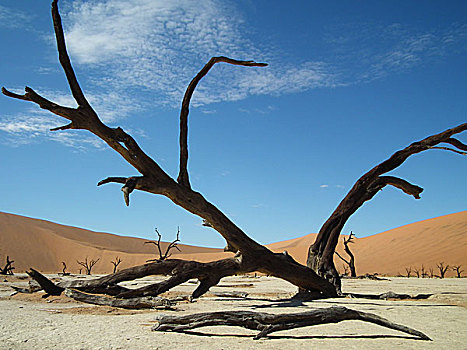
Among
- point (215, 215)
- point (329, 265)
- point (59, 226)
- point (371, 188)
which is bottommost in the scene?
point (329, 265)

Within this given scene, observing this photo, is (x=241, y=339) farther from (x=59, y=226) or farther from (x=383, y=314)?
(x=59, y=226)

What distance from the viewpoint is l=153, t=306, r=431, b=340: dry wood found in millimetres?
4563

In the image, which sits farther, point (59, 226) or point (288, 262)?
point (59, 226)

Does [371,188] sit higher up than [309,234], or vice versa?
[309,234]

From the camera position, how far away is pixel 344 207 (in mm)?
10469

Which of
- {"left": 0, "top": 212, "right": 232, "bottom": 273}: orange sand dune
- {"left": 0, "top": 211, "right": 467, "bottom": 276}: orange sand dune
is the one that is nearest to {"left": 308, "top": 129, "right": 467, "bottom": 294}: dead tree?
{"left": 0, "top": 211, "right": 467, "bottom": 276}: orange sand dune

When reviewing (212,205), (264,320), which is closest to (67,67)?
(212,205)

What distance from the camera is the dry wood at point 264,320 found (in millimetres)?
4563

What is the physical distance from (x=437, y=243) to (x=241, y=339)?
134 ft

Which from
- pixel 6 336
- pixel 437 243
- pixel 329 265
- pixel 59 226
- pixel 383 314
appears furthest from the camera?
pixel 59 226

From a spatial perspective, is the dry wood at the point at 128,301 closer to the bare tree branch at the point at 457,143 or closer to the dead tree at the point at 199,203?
the dead tree at the point at 199,203

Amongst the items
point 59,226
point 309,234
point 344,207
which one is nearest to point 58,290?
point 344,207

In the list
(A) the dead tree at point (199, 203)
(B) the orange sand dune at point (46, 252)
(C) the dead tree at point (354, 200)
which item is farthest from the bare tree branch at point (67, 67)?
(B) the orange sand dune at point (46, 252)

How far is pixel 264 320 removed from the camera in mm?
4660
